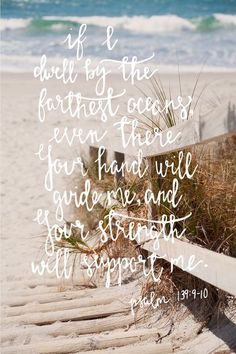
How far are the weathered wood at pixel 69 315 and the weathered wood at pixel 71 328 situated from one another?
0.21 ft

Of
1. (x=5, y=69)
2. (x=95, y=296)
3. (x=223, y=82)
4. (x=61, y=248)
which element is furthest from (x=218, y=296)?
(x=5, y=69)

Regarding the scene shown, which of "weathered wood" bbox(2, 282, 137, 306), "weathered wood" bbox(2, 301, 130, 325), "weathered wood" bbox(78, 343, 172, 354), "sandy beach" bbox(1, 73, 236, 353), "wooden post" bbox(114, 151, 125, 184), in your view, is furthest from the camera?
"sandy beach" bbox(1, 73, 236, 353)

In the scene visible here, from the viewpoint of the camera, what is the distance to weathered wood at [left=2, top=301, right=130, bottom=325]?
279 cm

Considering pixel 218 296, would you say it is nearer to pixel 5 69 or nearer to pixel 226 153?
pixel 226 153

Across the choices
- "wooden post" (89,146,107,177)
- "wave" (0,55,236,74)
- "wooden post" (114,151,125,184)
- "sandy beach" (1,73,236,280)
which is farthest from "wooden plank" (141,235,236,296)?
"wave" (0,55,236,74)

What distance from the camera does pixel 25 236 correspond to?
461cm

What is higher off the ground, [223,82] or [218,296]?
[223,82]

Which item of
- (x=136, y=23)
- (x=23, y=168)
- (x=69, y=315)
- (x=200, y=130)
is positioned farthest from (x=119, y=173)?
(x=136, y=23)

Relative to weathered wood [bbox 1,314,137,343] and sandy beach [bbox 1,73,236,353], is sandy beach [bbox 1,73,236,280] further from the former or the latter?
weathered wood [bbox 1,314,137,343]

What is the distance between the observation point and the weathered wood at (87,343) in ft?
7.99

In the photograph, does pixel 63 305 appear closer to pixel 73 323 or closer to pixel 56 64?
pixel 73 323

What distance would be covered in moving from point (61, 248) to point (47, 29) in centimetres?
1908

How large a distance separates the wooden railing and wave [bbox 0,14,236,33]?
1917 cm

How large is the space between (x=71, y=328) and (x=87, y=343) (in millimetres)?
201
